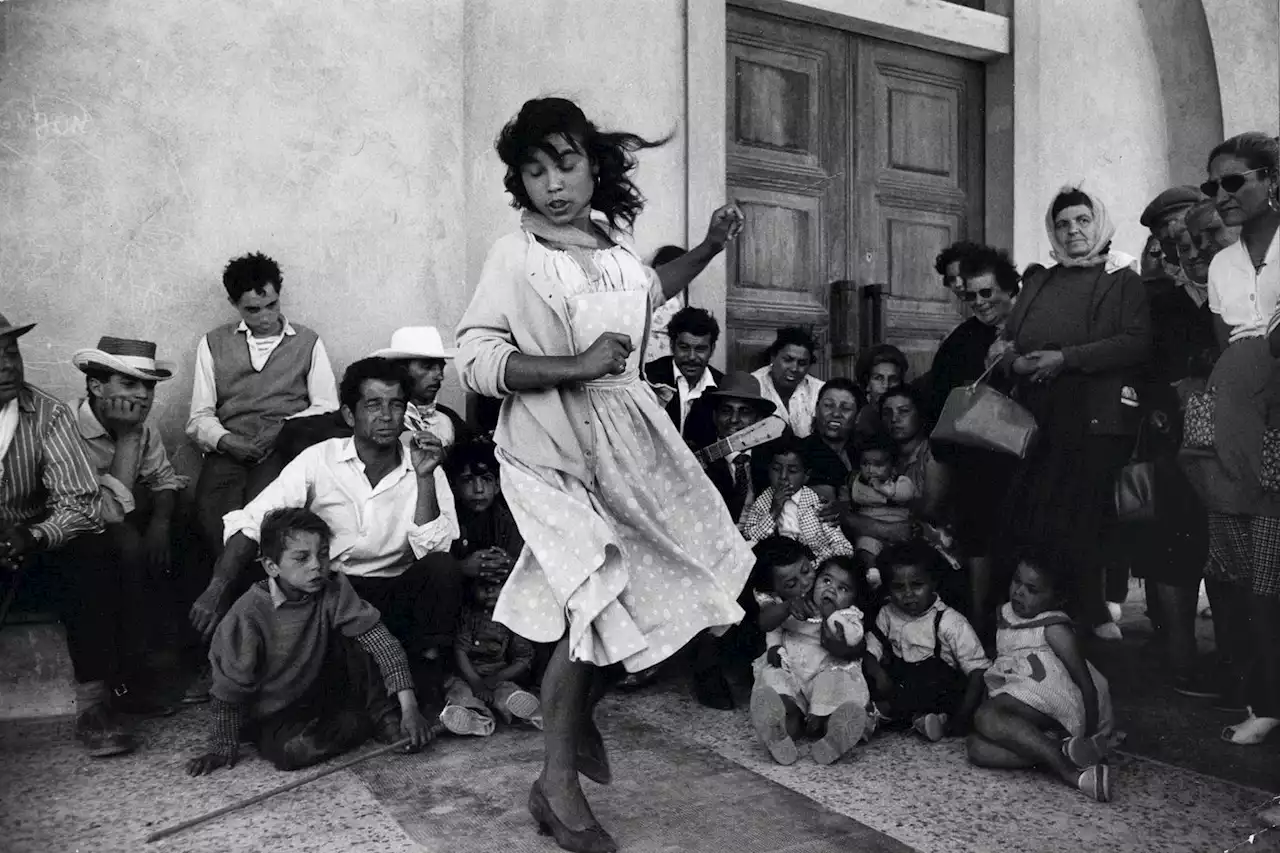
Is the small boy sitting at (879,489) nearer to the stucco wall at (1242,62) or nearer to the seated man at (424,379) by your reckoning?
the seated man at (424,379)

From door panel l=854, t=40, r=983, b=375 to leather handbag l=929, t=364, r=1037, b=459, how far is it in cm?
248

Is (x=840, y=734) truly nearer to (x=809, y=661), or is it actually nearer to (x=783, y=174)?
(x=809, y=661)

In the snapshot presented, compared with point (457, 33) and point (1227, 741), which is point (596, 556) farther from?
point (457, 33)

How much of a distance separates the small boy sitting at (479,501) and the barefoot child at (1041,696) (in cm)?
176

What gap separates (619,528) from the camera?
2.51 meters

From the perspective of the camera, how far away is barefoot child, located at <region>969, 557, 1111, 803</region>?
2934 mm

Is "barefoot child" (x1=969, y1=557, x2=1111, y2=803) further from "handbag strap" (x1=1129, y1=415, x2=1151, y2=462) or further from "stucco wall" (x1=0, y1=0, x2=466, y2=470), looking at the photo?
"stucco wall" (x1=0, y1=0, x2=466, y2=470)

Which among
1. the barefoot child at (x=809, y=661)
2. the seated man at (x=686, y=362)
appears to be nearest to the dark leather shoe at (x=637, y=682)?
the barefoot child at (x=809, y=661)

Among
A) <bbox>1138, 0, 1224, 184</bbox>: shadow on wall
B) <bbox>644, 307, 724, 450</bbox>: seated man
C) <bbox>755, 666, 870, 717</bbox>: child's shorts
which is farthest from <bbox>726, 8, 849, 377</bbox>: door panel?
<bbox>755, 666, 870, 717</bbox>: child's shorts

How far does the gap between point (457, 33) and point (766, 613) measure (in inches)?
120

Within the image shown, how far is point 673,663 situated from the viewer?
430 centimetres

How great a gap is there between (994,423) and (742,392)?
1028 mm

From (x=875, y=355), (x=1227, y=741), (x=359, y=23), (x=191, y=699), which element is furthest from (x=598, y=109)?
(x=1227, y=741)

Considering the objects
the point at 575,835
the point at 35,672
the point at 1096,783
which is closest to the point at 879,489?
the point at 1096,783
